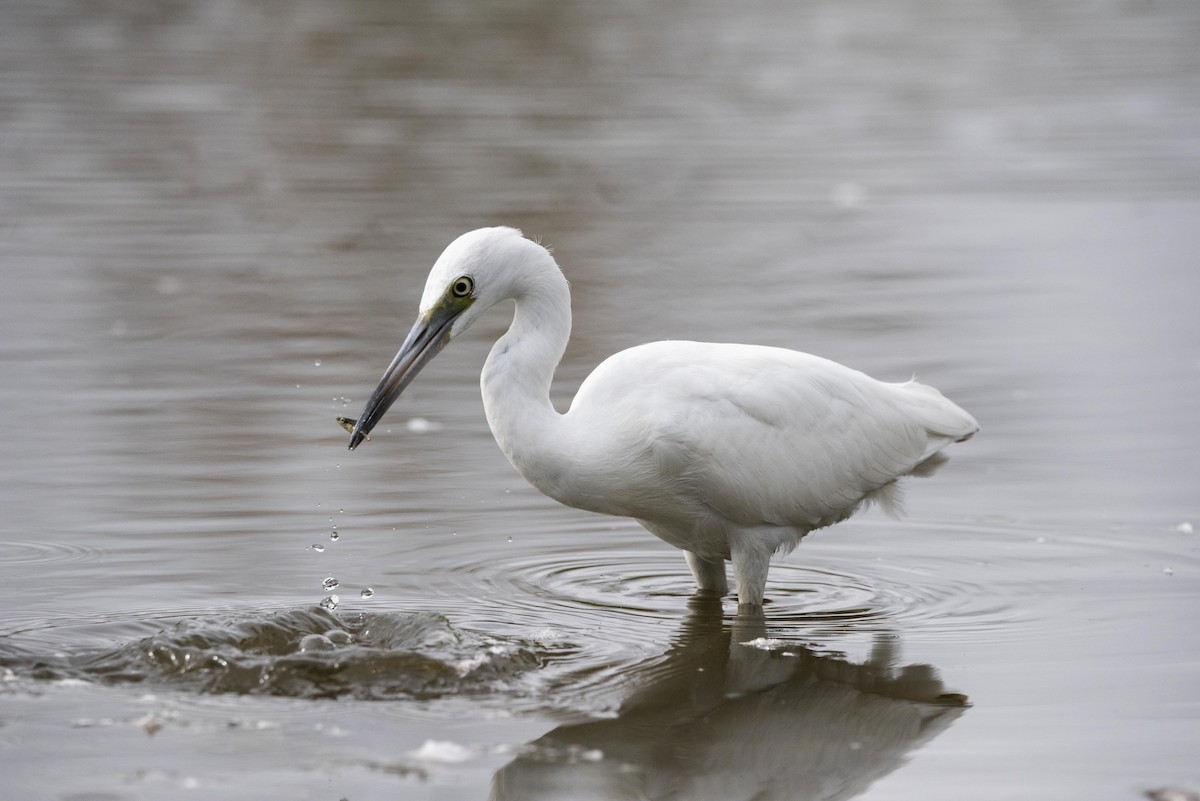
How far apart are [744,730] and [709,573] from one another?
1.55 meters

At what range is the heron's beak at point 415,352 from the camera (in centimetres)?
627

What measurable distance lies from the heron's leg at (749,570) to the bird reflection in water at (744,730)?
0.50 feet

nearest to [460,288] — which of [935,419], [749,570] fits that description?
[749,570]

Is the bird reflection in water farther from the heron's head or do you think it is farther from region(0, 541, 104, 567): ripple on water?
region(0, 541, 104, 567): ripple on water

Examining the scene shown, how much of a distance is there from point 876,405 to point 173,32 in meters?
22.7

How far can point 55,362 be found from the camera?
10.7 m

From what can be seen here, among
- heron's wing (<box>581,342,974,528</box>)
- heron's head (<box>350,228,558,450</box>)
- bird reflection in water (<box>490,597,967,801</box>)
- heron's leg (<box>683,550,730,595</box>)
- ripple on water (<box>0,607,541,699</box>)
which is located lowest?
bird reflection in water (<box>490,597,967,801</box>)

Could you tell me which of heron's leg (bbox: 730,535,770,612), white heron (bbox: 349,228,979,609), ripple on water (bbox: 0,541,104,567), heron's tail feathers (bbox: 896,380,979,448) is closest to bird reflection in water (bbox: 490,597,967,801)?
heron's leg (bbox: 730,535,770,612)

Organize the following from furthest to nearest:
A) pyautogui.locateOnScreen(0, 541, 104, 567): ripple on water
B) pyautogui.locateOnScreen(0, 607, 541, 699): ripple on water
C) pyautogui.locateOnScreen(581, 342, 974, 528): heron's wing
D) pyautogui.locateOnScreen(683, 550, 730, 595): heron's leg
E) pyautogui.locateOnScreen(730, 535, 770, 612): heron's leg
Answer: pyautogui.locateOnScreen(0, 541, 104, 567): ripple on water
pyautogui.locateOnScreen(683, 550, 730, 595): heron's leg
pyautogui.locateOnScreen(730, 535, 770, 612): heron's leg
pyautogui.locateOnScreen(581, 342, 974, 528): heron's wing
pyautogui.locateOnScreen(0, 607, 541, 699): ripple on water

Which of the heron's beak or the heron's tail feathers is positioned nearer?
the heron's beak

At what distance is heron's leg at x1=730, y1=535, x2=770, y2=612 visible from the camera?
6.63 metres

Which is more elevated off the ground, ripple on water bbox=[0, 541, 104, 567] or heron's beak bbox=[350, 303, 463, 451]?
heron's beak bbox=[350, 303, 463, 451]

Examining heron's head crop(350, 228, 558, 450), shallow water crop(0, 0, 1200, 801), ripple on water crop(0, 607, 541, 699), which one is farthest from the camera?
heron's head crop(350, 228, 558, 450)

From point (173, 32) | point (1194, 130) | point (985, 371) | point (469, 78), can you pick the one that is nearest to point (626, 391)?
point (985, 371)
